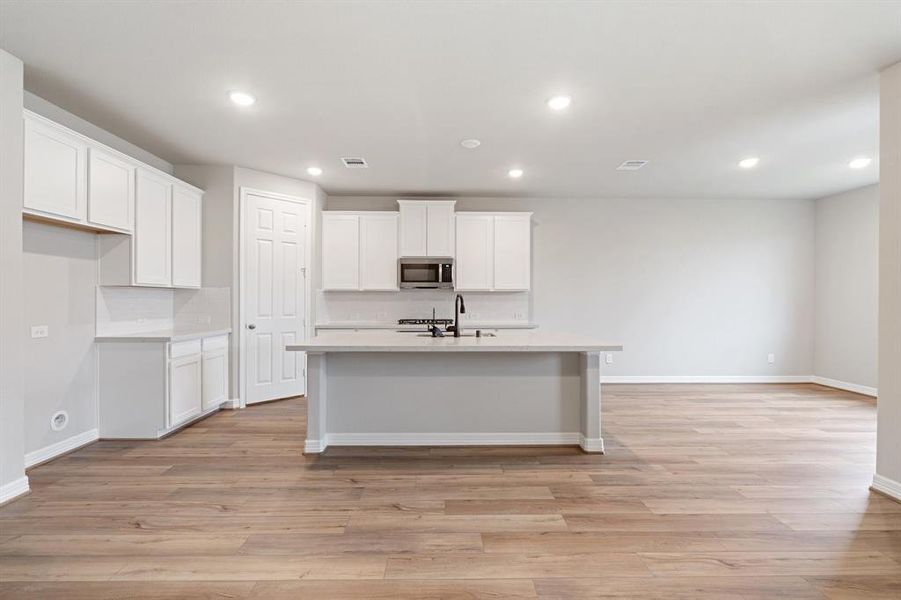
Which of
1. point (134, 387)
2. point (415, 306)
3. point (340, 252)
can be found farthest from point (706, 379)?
point (134, 387)

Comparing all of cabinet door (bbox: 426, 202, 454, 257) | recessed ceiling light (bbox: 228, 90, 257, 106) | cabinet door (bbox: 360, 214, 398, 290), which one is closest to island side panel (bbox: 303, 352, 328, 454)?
recessed ceiling light (bbox: 228, 90, 257, 106)

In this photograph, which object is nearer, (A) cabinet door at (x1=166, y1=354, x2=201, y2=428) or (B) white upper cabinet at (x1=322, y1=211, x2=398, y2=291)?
(A) cabinet door at (x1=166, y1=354, x2=201, y2=428)

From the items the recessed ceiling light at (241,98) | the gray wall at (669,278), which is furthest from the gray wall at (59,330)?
the gray wall at (669,278)

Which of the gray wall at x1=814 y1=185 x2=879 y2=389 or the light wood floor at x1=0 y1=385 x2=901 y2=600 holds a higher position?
the gray wall at x1=814 y1=185 x2=879 y2=389

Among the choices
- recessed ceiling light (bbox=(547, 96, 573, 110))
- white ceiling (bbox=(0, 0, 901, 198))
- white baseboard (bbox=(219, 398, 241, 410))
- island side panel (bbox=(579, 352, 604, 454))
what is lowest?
white baseboard (bbox=(219, 398, 241, 410))

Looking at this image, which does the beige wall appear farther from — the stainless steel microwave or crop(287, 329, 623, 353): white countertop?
the stainless steel microwave

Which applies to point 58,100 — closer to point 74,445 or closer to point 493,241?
point 74,445

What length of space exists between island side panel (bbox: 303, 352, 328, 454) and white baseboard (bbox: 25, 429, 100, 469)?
6.17 ft

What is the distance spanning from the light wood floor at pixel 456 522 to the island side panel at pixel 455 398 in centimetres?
19

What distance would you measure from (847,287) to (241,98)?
7651 mm

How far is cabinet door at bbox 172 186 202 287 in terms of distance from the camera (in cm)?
439

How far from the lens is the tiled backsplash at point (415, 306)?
6.16 meters

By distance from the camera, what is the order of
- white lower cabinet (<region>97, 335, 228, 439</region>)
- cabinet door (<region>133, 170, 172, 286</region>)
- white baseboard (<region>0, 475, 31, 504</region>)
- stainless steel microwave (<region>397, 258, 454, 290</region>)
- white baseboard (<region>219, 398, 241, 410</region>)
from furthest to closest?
stainless steel microwave (<region>397, 258, 454, 290</region>) < white baseboard (<region>219, 398, 241, 410</region>) < cabinet door (<region>133, 170, 172, 286</region>) < white lower cabinet (<region>97, 335, 228, 439</region>) < white baseboard (<region>0, 475, 31, 504</region>)

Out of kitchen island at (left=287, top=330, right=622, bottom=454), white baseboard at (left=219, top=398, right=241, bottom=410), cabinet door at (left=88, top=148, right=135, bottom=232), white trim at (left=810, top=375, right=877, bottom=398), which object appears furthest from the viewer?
white trim at (left=810, top=375, right=877, bottom=398)
